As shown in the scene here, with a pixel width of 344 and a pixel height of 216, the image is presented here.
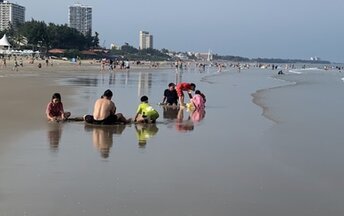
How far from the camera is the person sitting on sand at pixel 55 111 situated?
1187 cm

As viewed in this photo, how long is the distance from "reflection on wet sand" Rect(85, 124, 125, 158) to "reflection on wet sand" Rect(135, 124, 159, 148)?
0.36 m

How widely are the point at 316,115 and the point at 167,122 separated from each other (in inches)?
201

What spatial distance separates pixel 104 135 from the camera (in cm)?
998

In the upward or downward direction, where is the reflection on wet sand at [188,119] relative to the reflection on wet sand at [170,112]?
upward

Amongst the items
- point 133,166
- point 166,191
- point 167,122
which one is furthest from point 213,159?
point 167,122

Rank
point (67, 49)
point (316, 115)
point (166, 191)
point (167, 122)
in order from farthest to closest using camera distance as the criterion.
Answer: point (67, 49) < point (316, 115) < point (167, 122) < point (166, 191)

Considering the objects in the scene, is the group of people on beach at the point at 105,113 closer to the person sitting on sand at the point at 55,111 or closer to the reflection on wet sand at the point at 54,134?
the person sitting on sand at the point at 55,111

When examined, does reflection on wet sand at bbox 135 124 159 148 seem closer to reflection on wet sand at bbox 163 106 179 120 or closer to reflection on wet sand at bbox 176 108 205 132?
reflection on wet sand at bbox 176 108 205 132

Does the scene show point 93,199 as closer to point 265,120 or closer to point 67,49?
point 265,120

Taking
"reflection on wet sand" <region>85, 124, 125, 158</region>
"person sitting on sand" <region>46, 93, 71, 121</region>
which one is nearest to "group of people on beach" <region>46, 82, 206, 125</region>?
"person sitting on sand" <region>46, 93, 71, 121</region>

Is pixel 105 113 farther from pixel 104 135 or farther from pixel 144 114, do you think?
pixel 104 135

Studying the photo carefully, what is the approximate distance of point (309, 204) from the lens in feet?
18.0

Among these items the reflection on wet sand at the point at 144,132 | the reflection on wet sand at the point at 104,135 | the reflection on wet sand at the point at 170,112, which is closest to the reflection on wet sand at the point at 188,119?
the reflection on wet sand at the point at 170,112

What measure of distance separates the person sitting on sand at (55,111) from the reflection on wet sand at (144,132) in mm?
1764
